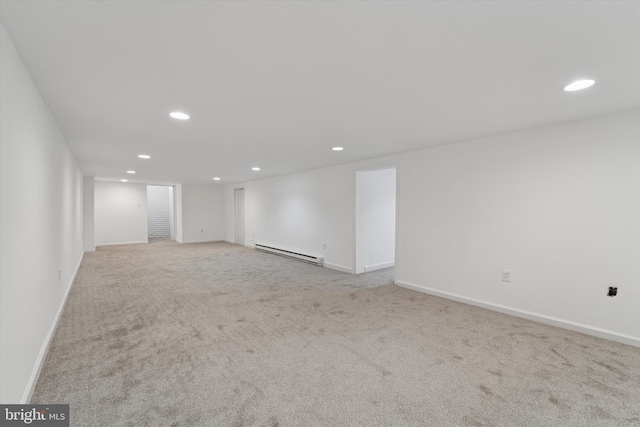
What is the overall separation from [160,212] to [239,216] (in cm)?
395

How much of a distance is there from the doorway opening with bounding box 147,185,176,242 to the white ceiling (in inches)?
360

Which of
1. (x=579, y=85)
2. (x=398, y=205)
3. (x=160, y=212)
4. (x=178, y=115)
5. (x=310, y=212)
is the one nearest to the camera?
(x=579, y=85)

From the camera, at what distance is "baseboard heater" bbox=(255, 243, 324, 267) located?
6375mm

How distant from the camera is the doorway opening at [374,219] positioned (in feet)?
18.4

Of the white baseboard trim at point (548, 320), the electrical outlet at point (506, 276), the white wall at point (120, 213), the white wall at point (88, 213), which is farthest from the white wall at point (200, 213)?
the electrical outlet at point (506, 276)

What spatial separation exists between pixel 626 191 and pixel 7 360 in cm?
484

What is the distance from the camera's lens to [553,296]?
3.14 meters

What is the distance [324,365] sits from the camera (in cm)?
232

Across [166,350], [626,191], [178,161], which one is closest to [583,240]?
[626,191]

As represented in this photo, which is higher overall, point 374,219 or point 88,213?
point 88,213

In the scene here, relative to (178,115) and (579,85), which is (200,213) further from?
(579,85)
